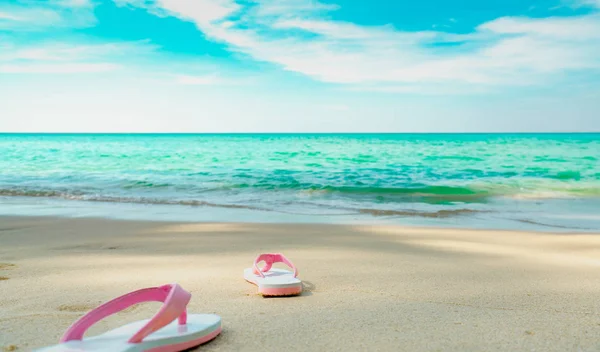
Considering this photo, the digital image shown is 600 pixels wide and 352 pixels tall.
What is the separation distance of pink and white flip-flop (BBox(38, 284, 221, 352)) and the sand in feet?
0.35

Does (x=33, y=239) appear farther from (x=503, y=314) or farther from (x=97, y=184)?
(x=97, y=184)

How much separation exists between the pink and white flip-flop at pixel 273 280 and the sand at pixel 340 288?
0.22 ft

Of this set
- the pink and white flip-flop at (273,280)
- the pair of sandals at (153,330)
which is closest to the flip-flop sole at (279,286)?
the pink and white flip-flop at (273,280)

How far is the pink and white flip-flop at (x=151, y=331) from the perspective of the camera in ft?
6.46

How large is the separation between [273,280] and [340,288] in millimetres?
465

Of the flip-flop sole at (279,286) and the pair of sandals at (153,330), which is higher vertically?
the pair of sandals at (153,330)

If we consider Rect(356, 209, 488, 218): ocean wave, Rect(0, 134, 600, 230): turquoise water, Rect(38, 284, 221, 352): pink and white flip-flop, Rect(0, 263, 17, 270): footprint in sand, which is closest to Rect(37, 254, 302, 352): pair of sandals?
Rect(38, 284, 221, 352): pink and white flip-flop

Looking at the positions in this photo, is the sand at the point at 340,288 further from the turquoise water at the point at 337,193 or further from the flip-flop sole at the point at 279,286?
the turquoise water at the point at 337,193

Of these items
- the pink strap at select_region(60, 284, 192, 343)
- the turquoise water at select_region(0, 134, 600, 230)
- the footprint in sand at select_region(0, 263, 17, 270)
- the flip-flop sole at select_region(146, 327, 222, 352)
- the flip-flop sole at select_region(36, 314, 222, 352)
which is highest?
the pink strap at select_region(60, 284, 192, 343)

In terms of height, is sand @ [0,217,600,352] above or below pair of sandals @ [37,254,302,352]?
below

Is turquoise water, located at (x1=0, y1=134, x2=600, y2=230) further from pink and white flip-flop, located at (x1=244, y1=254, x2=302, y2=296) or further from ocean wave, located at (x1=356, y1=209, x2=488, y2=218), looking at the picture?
pink and white flip-flop, located at (x1=244, y1=254, x2=302, y2=296)

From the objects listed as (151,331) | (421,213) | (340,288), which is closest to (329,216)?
(421,213)

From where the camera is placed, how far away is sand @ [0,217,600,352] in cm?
231

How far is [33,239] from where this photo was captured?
237 inches
